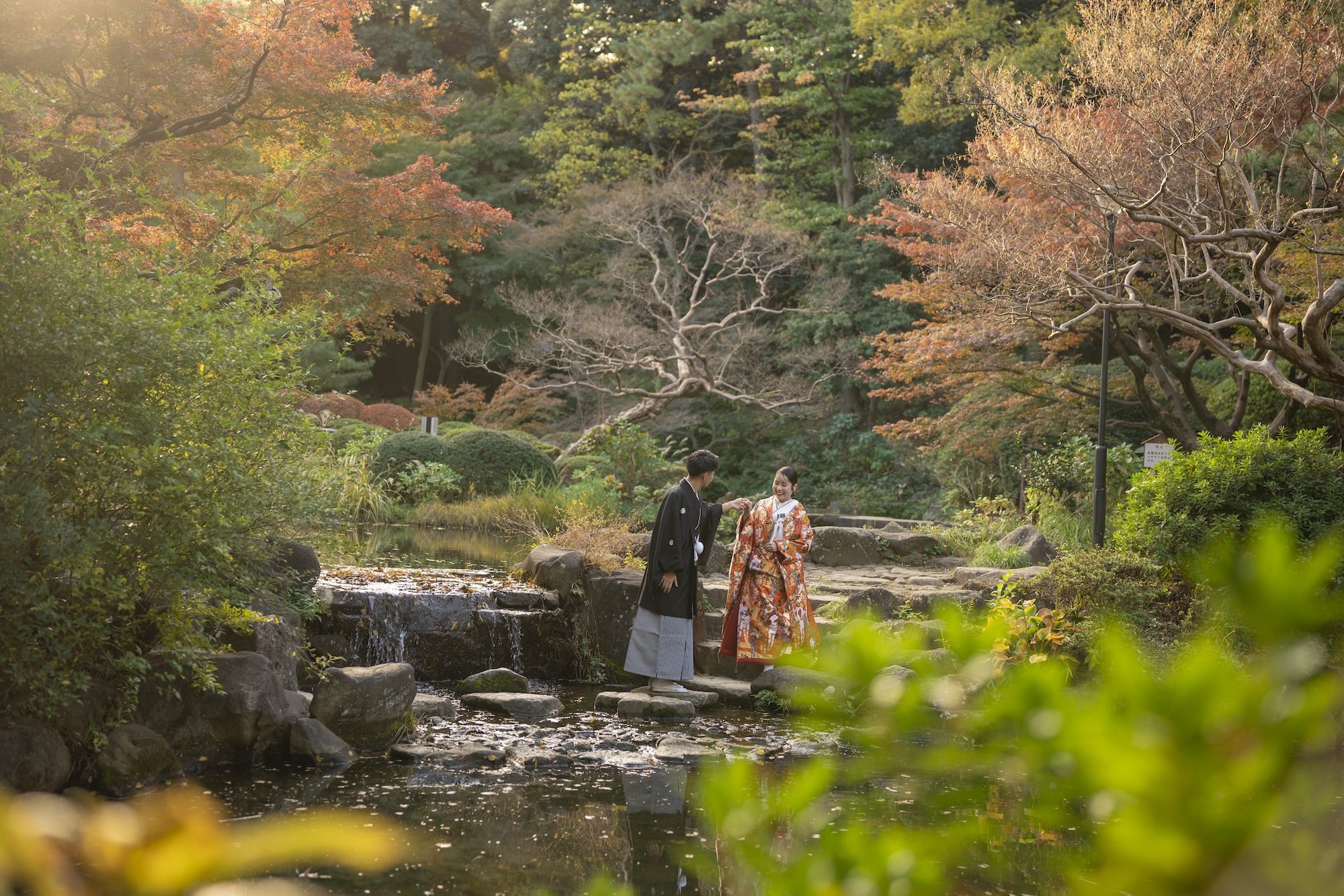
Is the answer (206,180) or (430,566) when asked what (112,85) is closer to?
(206,180)

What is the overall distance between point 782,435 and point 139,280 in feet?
55.2

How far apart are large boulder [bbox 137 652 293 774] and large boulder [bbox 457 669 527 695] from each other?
74.2 inches

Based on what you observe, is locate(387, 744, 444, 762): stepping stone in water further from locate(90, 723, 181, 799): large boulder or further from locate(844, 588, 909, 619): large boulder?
locate(844, 588, 909, 619): large boulder

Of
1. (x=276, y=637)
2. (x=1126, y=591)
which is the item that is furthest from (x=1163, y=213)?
(x=276, y=637)

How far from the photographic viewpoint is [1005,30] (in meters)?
19.4

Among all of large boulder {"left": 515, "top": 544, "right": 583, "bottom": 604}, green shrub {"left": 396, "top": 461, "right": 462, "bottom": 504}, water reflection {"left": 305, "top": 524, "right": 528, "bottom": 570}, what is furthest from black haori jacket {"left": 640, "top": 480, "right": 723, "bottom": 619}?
green shrub {"left": 396, "top": 461, "right": 462, "bottom": 504}

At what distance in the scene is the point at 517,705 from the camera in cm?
684

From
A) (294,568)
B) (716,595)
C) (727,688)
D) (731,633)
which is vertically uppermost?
(294,568)

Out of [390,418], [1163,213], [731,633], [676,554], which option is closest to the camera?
[676,554]

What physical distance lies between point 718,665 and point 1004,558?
12.7 ft

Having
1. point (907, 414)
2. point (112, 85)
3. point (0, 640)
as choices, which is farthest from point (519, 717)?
point (907, 414)

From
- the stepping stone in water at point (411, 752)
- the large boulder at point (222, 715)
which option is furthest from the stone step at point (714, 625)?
the large boulder at point (222, 715)

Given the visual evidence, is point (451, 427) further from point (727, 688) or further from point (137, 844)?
point (137, 844)

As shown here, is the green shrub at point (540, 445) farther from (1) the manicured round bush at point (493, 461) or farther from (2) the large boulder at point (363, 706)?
(2) the large boulder at point (363, 706)
